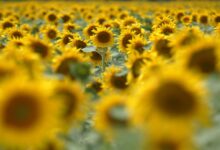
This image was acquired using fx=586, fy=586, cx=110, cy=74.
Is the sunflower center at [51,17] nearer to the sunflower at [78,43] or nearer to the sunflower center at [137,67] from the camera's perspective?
the sunflower at [78,43]

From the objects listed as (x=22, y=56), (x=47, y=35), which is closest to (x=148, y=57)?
(x=22, y=56)

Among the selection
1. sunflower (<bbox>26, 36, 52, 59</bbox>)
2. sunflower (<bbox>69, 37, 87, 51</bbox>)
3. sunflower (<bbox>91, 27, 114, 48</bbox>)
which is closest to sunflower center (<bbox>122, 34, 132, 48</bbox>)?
sunflower (<bbox>91, 27, 114, 48</bbox>)

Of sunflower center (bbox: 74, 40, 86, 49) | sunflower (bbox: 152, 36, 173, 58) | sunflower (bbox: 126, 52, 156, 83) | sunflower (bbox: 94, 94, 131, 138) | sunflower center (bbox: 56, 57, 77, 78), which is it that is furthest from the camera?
sunflower center (bbox: 74, 40, 86, 49)

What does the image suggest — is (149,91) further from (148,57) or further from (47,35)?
(47,35)

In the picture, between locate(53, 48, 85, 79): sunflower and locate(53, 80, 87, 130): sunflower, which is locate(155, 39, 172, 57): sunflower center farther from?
locate(53, 80, 87, 130): sunflower

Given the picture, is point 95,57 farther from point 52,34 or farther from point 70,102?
point 70,102

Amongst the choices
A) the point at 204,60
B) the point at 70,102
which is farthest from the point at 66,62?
the point at 204,60

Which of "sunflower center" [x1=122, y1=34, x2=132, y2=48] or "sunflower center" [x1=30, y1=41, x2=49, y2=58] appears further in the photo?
"sunflower center" [x1=122, y1=34, x2=132, y2=48]
